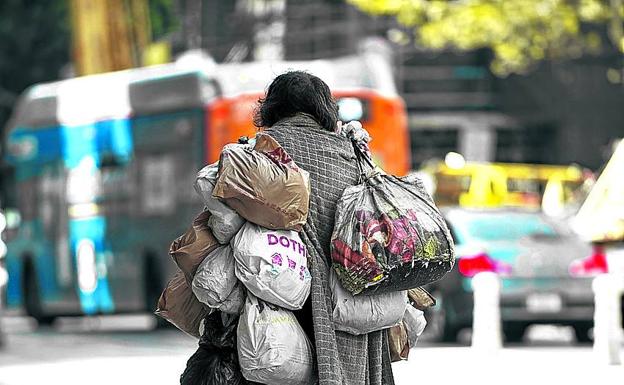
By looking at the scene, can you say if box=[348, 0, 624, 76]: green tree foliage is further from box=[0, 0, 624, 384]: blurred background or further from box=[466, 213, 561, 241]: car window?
box=[466, 213, 561, 241]: car window

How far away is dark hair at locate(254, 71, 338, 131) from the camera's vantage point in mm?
5828

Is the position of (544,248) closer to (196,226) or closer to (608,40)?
(196,226)

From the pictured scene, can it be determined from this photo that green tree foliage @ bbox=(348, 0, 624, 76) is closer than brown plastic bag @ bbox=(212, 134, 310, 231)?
No

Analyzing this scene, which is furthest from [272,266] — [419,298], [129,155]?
[129,155]

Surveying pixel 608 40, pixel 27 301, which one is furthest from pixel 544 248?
pixel 608 40

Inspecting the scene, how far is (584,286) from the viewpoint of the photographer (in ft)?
57.5

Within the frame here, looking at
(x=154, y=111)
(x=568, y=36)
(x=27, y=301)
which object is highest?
(x=568, y=36)

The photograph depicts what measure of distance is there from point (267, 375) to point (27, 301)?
1910 cm

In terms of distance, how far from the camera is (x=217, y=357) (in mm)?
5613

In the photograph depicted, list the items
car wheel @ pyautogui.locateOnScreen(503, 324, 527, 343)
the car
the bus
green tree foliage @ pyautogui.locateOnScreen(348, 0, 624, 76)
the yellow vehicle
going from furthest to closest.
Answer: green tree foliage @ pyautogui.locateOnScreen(348, 0, 624, 76)
the yellow vehicle
the bus
car wheel @ pyautogui.locateOnScreen(503, 324, 527, 343)
the car

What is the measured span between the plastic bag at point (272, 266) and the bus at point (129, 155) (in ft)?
47.0

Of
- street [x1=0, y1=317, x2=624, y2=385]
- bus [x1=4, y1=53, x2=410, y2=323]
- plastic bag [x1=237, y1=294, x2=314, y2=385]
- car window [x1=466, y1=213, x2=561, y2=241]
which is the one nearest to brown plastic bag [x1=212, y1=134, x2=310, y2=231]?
plastic bag [x1=237, y1=294, x2=314, y2=385]

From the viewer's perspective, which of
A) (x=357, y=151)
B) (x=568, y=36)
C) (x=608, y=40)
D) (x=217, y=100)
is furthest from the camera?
(x=608, y=40)

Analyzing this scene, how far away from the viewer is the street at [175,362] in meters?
13.7
